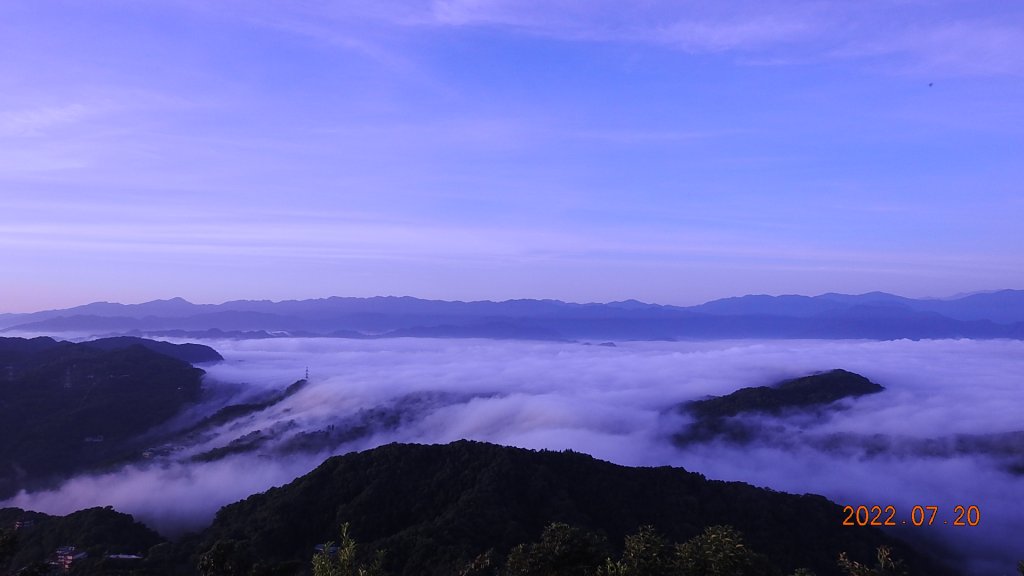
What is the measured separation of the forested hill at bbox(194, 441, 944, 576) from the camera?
55.2 meters

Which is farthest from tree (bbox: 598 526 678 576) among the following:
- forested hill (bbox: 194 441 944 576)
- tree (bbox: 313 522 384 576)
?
forested hill (bbox: 194 441 944 576)

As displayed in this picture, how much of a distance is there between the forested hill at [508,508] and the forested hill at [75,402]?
223 ft

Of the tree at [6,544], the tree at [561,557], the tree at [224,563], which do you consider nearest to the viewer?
the tree at [561,557]

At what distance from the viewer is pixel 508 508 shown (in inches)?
2301

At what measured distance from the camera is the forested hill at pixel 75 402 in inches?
4454

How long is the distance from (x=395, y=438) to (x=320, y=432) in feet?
45.2

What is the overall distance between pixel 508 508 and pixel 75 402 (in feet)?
404

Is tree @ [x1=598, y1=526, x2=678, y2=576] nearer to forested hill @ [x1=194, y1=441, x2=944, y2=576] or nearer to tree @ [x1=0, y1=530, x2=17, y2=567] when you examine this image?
tree @ [x1=0, y1=530, x2=17, y2=567]

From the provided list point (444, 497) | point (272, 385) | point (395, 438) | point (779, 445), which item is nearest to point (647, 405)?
point (779, 445)

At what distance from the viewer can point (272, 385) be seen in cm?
18712
